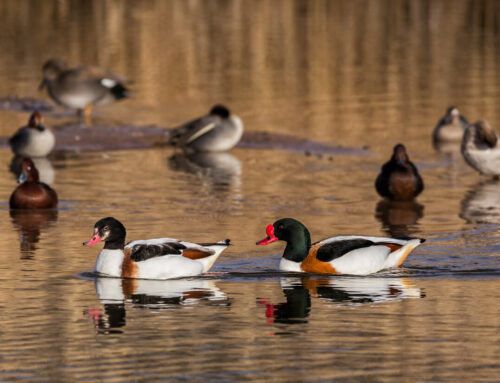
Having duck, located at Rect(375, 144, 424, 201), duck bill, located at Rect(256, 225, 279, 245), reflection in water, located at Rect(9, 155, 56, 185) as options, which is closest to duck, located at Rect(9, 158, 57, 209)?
reflection in water, located at Rect(9, 155, 56, 185)

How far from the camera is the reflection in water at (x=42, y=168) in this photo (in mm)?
19389

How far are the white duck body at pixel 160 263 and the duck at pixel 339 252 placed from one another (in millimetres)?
672

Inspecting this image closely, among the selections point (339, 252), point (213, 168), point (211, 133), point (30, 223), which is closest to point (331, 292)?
point (339, 252)

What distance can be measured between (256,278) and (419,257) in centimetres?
188

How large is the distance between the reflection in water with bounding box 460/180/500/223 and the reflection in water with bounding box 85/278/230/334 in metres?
4.74

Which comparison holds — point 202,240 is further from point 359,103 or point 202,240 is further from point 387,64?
point 387,64

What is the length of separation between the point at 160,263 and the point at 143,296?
0.64 meters

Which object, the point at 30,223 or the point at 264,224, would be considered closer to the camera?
the point at 264,224

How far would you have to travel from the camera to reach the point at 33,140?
2114 cm

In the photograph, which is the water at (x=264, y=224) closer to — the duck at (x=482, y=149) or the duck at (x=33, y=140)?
the duck at (x=482, y=149)

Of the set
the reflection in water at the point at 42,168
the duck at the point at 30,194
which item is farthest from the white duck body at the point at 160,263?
the reflection in water at the point at 42,168

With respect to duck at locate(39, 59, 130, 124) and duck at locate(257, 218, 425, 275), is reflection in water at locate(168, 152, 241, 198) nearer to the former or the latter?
duck at locate(39, 59, 130, 124)

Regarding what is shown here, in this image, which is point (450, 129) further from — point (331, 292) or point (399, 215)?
point (331, 292)

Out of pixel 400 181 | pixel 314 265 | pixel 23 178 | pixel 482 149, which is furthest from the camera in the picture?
pixel 482 149
